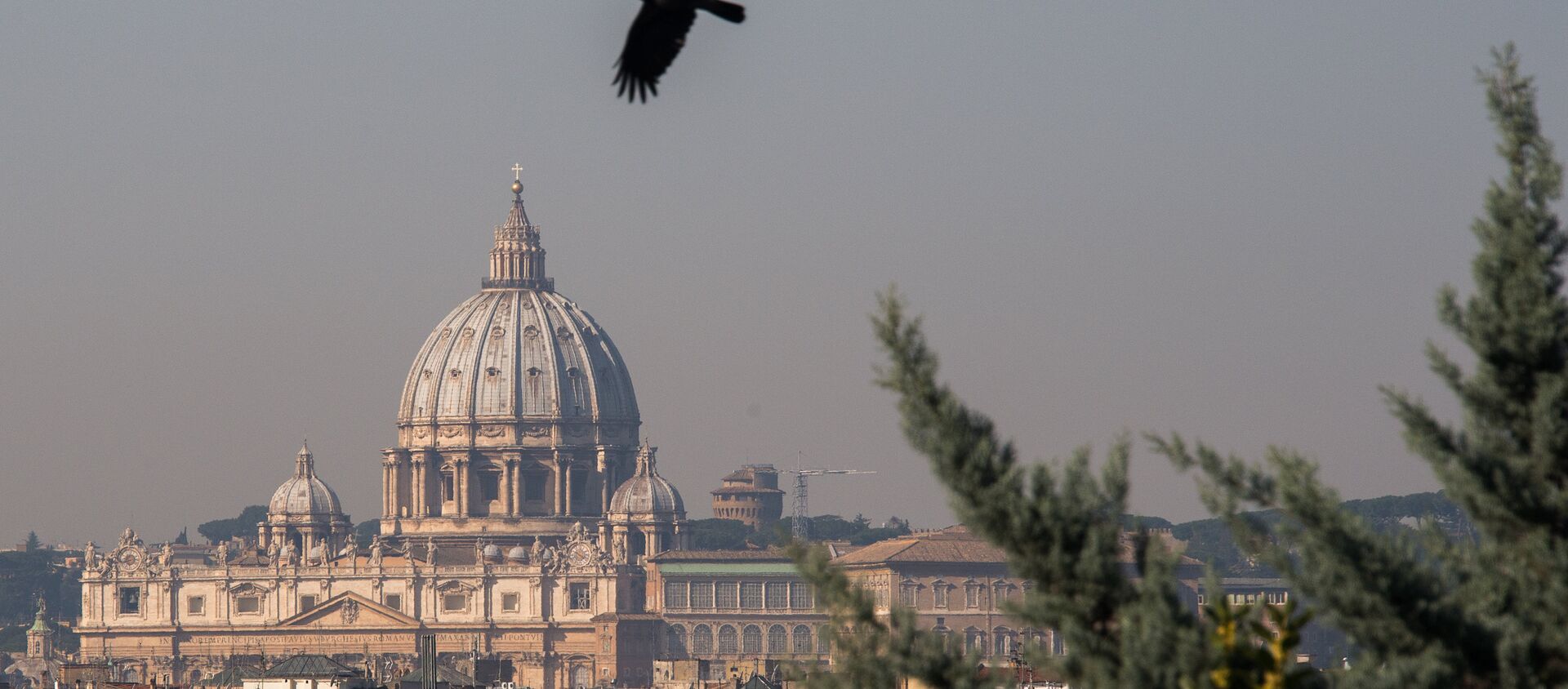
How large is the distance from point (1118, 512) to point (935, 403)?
107 centimetres

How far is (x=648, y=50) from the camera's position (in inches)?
715

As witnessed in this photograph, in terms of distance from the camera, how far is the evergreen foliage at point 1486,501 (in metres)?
17.2

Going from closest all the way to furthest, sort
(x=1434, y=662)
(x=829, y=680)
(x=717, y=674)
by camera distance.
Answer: (x=1434, y=662)
(x=829, y=680)
(x=717, y=674)

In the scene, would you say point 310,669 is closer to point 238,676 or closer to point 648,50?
point 238,676

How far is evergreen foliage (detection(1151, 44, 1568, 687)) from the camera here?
17156mm

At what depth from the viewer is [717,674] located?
7244 inches

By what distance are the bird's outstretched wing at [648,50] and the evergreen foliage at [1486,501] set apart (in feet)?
10.8

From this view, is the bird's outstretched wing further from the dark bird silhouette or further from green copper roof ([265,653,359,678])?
green copper roof ([265,653,359,678])

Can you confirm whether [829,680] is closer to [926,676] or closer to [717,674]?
[926,676]

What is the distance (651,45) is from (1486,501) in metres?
4.80

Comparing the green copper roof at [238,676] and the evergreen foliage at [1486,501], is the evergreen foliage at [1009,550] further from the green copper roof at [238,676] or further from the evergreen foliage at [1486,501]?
the green copper roof at [238,676]

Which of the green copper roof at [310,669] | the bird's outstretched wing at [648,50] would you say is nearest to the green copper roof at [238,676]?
the green copper roof at [310,669]

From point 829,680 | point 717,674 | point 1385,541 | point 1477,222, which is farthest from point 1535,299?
point 717,674

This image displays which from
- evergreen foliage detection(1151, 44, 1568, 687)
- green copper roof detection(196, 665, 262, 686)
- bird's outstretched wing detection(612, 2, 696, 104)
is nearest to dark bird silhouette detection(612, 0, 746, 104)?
bird's outstretched wing detection(612, 2, 696, 104)
